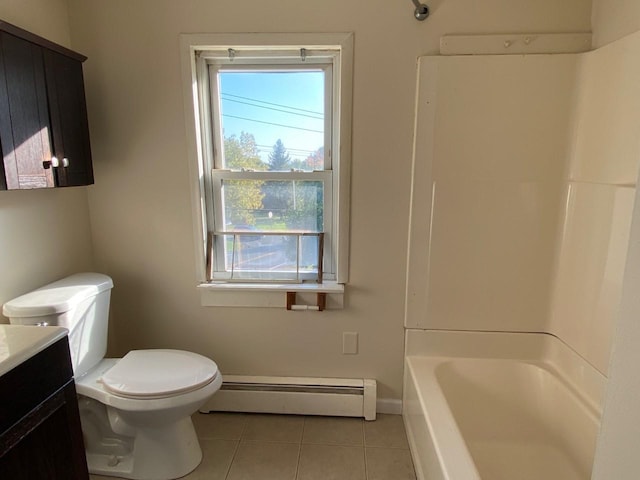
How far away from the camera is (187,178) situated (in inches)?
73.5

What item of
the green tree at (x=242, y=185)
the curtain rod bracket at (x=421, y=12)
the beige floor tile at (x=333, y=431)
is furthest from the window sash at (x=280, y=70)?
the beige floor tile at (x=333, y=431)

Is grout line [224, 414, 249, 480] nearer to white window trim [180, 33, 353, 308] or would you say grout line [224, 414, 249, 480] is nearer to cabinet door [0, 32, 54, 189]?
white window trim [180, 33, 353, 308]

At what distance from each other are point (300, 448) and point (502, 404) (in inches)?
37.8

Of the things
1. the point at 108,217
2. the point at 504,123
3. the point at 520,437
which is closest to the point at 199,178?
the point at 108,217

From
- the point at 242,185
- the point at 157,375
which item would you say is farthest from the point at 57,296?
the point at 242,185

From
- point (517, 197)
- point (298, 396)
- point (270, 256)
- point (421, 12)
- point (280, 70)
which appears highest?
point (421, 12)

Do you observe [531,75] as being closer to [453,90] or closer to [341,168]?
[453,90]

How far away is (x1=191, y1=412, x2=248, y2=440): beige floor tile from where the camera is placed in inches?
73.7

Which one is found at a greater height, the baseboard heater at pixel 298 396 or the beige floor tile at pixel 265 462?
the baseboard heater at pixel 298 396

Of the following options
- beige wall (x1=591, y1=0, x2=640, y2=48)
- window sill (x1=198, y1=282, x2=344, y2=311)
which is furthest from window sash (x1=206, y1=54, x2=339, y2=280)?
beige wall (x1=591, y1=0, x2=640, y2=48)

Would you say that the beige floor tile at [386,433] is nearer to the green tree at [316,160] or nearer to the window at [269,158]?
the window at [269,158]

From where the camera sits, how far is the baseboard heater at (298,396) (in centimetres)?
196

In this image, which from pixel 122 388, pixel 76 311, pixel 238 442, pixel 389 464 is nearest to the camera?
pixel 122 388

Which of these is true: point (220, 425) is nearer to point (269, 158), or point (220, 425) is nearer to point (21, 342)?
point (21, 342)
